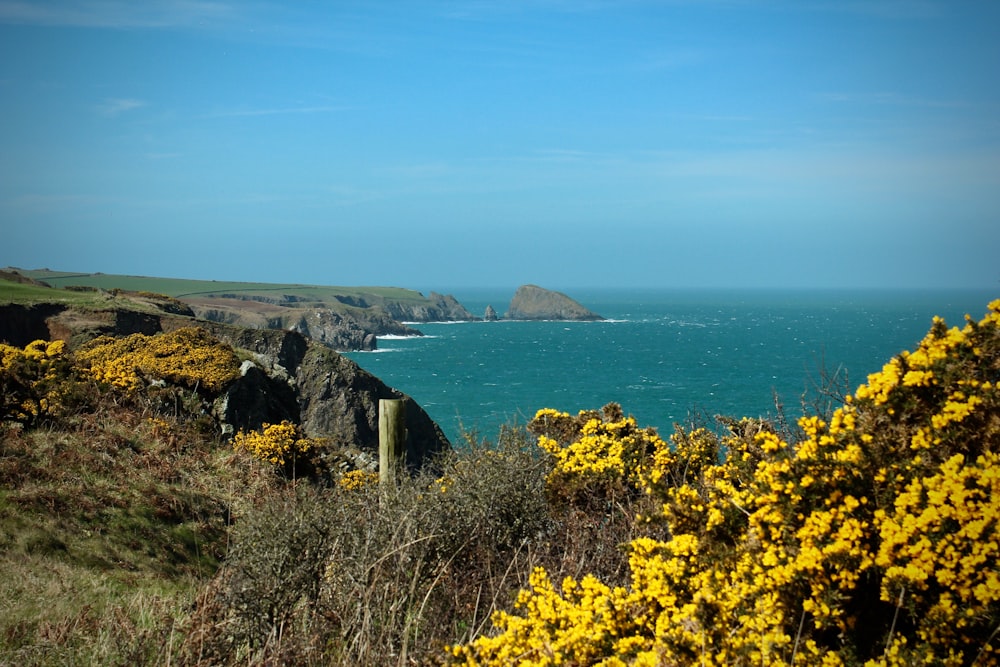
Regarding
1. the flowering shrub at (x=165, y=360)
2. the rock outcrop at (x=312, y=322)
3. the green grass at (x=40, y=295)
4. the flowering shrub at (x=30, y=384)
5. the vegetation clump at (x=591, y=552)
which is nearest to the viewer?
the vegetation clump at (x=591, y=552)

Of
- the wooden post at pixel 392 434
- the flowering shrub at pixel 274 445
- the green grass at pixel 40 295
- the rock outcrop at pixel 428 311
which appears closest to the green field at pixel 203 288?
the rock outcrop at pixel 428 311

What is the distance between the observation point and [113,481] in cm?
1093

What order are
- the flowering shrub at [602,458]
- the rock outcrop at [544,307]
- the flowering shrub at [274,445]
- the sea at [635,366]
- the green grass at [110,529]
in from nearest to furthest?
the green grass at [110,529] → the flowering shrub at [602,458] → the flowering shrub at [274,445] → the sea at [635,366] → the rock outcrop at [544,307]

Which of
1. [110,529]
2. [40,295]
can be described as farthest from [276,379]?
[40,295]

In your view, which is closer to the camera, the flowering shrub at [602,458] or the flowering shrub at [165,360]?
the flowering shrub at [602,458]

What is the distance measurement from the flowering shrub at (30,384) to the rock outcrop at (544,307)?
534ft

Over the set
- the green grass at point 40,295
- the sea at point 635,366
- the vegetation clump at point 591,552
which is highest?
the green grass at point 40,295

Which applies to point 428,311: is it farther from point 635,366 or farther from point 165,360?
point 165,360

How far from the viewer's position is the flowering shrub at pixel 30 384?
1201 centimetres

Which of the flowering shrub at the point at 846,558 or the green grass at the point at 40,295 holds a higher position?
the green grass at the point at 40,295

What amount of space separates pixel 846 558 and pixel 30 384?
→ 40.6 feet

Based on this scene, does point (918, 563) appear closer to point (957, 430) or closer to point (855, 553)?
point (855, 553)

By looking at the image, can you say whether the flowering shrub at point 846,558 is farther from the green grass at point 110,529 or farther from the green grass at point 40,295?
the green grass at point 40,295

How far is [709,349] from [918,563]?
8378cm
